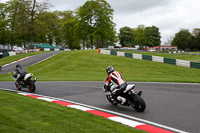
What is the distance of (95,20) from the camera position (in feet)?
193

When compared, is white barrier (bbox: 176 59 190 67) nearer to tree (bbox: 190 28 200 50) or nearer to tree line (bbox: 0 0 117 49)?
tree line (bbox: 0 0 117 49)

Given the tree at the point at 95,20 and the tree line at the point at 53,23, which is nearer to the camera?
the tree line at the point at 53,23

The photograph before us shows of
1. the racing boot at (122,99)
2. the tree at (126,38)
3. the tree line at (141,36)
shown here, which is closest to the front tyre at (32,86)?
the racing boot at (122,99)

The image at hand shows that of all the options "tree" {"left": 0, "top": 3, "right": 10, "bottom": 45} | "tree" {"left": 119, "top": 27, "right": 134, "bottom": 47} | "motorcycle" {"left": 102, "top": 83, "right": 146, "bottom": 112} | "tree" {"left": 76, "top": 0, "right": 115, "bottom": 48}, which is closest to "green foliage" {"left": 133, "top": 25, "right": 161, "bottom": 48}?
"tree" {"left": 119, "top": 27, "right": 134, "bottom": 47}

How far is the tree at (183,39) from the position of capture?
10457cm

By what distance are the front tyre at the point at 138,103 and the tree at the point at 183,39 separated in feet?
349

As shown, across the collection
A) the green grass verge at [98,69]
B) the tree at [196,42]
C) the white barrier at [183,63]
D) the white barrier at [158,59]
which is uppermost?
the tree at [196,42]

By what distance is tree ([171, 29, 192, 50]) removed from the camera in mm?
104575

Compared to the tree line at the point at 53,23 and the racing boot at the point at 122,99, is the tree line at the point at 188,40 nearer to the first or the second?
the tree line at the point at 53,23

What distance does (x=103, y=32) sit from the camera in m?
56.7

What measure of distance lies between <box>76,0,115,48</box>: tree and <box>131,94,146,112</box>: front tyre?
50.7 meters

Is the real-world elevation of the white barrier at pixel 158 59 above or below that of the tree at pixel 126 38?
below

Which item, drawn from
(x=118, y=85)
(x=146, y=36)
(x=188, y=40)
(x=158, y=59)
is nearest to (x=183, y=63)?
(x=158, y=59)

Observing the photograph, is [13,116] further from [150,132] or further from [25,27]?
[25,27]
